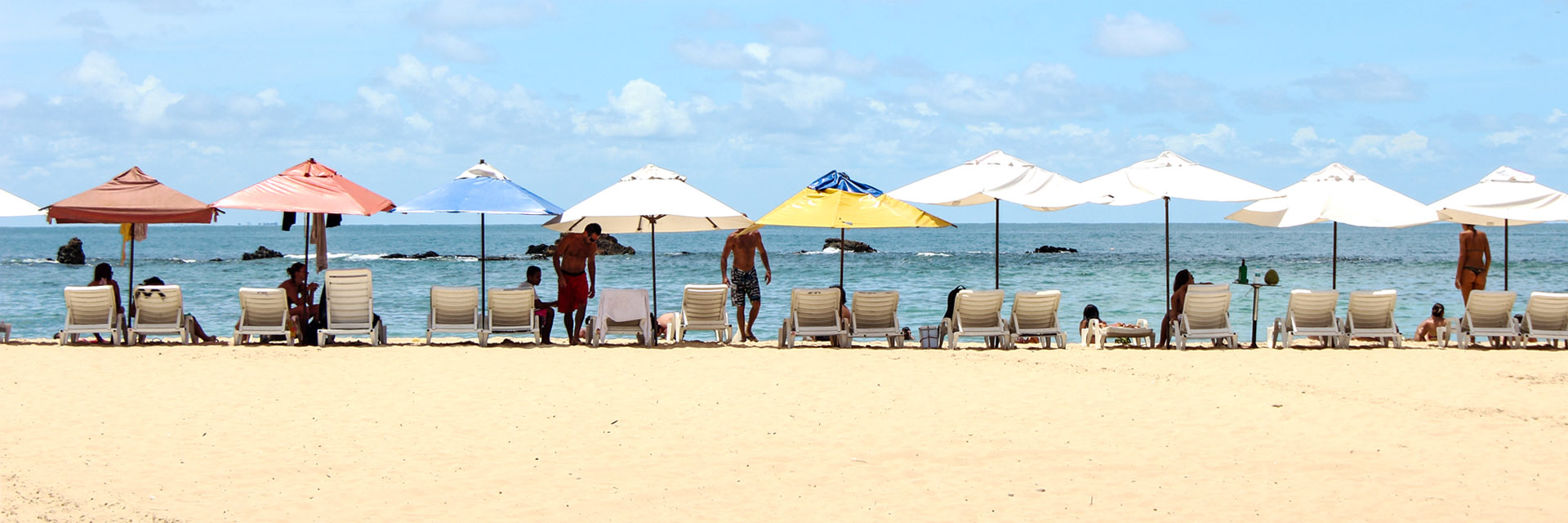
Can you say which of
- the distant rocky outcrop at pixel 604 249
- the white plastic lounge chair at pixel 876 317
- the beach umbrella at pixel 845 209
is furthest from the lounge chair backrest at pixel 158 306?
the distant rocky outcrop at pixel 604 249

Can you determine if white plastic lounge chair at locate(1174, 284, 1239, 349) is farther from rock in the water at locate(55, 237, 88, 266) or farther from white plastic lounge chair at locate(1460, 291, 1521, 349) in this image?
rock in the water at locate(55, 237, 88, 266)

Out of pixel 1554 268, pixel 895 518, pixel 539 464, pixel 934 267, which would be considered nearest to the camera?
pixel 895 518

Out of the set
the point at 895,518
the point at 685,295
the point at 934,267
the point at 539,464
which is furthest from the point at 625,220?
the point at 934,267

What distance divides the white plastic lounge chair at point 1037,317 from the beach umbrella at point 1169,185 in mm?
1041

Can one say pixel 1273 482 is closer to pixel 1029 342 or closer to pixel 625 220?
pixel 1029 342

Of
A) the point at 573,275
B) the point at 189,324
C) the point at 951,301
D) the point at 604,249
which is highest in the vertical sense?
the point at 604,249

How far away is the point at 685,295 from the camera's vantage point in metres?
11.1

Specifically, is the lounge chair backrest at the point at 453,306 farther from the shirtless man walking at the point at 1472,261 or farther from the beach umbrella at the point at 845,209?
the shirtless man walking at the point at 1472,261

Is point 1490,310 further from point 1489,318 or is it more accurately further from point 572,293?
point 572,293

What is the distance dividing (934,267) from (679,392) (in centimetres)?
4165

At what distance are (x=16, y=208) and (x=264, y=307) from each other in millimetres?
2699

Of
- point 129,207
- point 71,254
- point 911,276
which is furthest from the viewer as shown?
point 71,254

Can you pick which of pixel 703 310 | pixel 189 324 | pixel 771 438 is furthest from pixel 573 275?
pixel 771 438

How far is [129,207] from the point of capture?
34.7ft
